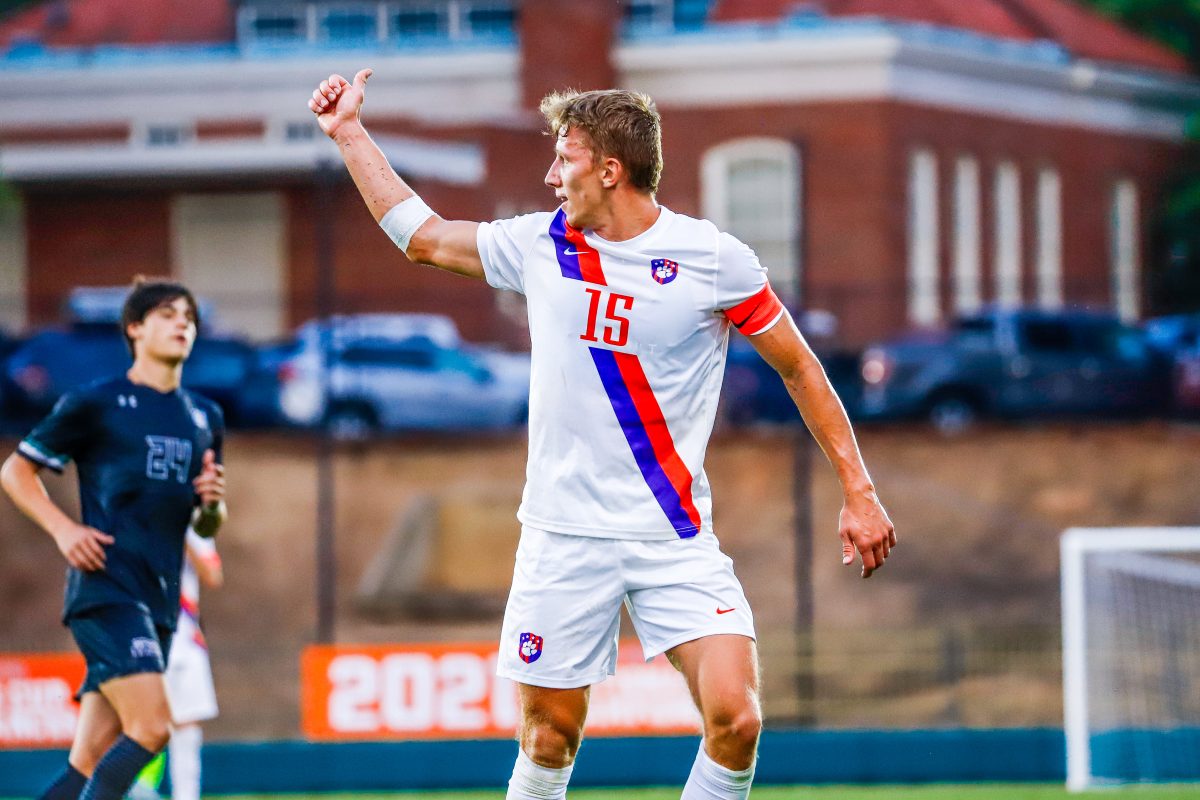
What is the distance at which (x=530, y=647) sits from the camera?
17.7ft

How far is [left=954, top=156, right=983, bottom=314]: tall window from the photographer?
31.6 m

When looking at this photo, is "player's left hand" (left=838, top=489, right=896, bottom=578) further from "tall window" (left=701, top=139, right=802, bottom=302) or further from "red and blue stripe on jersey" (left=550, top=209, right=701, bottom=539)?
"tall window" (left=701, top=139, right=802, bottom=302)

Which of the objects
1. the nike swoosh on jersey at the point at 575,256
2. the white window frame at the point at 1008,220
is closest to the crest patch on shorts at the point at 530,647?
the nike swoosh on jersey at the point at 575,256

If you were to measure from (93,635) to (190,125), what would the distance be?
27.5 m

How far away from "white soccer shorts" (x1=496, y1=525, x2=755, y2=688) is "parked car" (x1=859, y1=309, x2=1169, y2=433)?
15472mm

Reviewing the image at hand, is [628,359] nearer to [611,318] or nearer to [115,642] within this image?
[611,318]

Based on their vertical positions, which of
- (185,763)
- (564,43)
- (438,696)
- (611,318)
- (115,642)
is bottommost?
(438,696)

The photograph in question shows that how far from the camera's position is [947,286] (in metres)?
22.2

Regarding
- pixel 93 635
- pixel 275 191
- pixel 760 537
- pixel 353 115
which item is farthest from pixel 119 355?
pixel 353 115

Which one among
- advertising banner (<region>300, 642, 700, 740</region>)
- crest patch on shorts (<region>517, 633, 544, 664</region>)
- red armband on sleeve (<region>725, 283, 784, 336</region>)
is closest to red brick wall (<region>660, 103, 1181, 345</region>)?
advertising banner (<region>300, 642, 700, 740</region>)

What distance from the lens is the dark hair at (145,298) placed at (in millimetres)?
6848

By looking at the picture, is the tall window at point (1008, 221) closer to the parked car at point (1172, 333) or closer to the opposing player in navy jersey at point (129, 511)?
the parked car at point (1172, 333)

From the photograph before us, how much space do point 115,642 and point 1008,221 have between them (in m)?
27.9

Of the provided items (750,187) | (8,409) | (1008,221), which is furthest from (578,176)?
(1008,221)
